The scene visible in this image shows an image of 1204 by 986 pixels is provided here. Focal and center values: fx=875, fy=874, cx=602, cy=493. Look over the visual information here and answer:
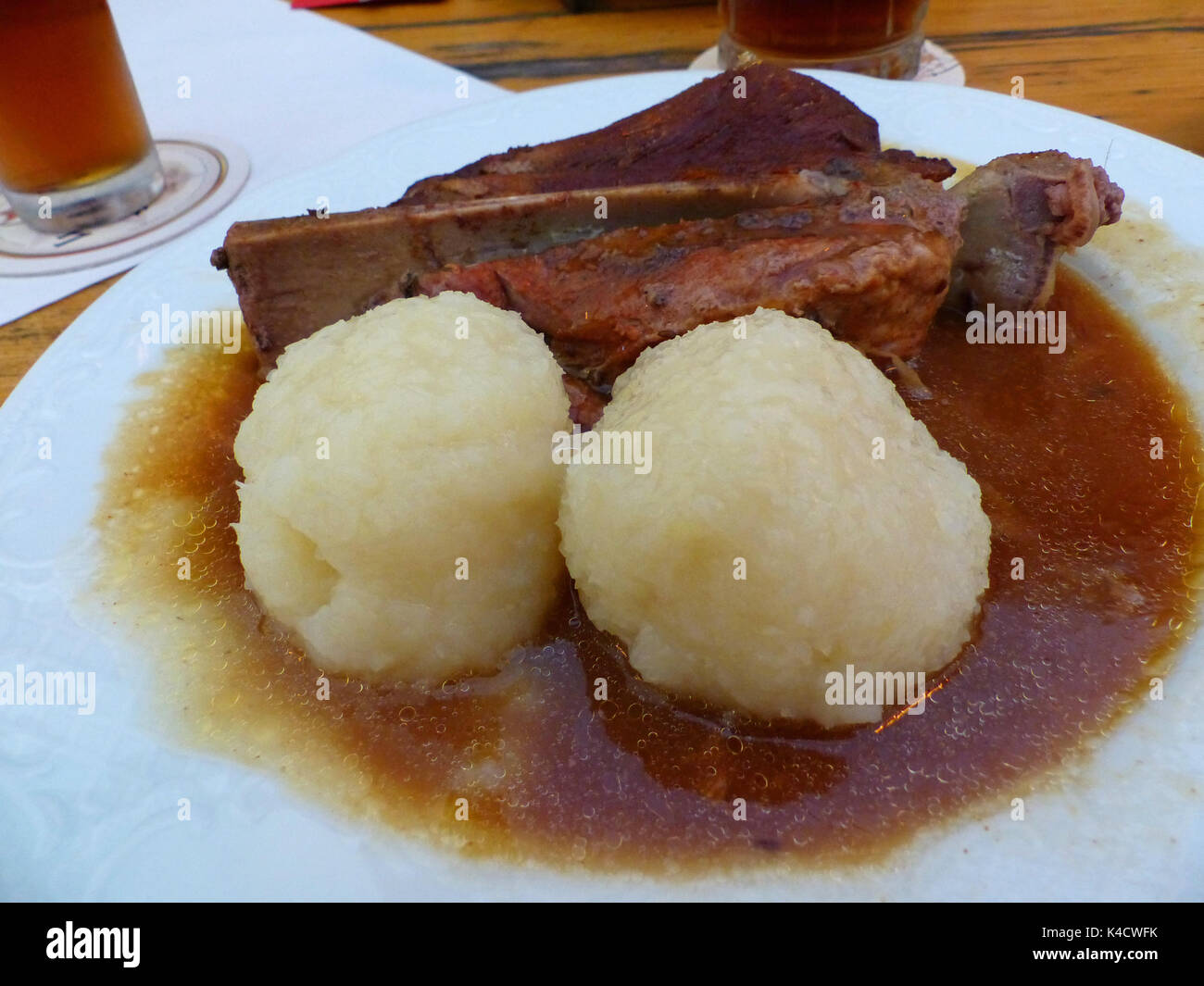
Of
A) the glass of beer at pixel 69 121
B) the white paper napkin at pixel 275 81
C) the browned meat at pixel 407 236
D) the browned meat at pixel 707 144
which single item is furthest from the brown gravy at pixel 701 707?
the white paper napkin at pixel 275 81

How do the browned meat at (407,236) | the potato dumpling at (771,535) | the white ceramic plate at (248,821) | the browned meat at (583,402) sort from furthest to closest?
the browned meat at (407,236), the browned meat at (583,402), the potato dumpling at (771,535), the white ceramic plate at (248,821)

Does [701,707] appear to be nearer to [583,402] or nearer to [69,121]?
[583,402]

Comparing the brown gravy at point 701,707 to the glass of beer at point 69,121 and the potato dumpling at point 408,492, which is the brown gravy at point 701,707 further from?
the glass of beer at point 69,121

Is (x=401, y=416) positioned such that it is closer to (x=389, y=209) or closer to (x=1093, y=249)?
(x=389, y=209)

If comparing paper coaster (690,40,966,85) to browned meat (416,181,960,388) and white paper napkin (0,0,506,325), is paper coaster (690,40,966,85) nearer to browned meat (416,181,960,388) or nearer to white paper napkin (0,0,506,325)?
white paper napkin (0,0,506,325)

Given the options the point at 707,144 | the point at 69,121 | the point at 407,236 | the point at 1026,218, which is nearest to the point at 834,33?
the point at 707,144
